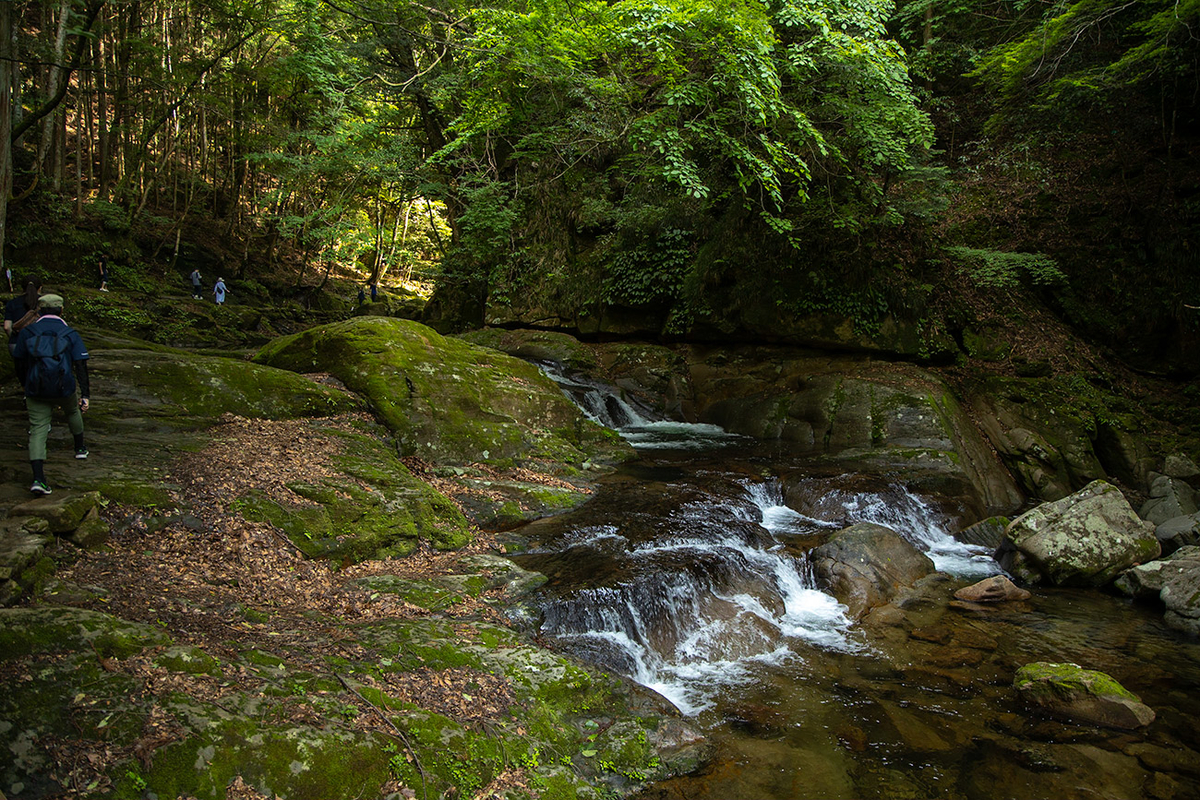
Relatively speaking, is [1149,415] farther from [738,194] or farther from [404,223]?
[404,223]

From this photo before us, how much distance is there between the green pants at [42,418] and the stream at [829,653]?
166 inches

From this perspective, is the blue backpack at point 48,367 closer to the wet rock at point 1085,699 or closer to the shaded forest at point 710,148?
the shaded forest at point 710,148

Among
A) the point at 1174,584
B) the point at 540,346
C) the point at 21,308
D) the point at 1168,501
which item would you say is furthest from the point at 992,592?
the point at 540,346

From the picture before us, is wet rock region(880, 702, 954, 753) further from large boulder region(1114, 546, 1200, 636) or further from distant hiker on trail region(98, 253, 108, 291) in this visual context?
distant hiker on trail region(98, 253, 108, 291)

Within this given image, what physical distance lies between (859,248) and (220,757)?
14168 millimetres

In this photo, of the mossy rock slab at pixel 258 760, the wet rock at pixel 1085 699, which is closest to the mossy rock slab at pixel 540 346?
the wet rock at pixel 1085 699

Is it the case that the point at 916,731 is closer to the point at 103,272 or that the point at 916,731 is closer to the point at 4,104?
the point at 4,104

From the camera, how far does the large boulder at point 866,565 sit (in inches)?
278

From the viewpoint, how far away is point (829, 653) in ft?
19.4

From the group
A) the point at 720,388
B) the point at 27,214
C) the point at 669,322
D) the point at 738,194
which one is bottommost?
the point at 720,388

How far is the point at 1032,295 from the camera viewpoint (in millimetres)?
14758

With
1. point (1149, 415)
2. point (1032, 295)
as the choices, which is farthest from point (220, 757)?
point (1032, 295)

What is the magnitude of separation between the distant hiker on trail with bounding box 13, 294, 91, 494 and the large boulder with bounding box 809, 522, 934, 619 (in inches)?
303

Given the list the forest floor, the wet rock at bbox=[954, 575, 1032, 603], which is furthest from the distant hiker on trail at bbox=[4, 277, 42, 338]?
A: the wet rock at bbox=[954, 575, 1032, 603]
